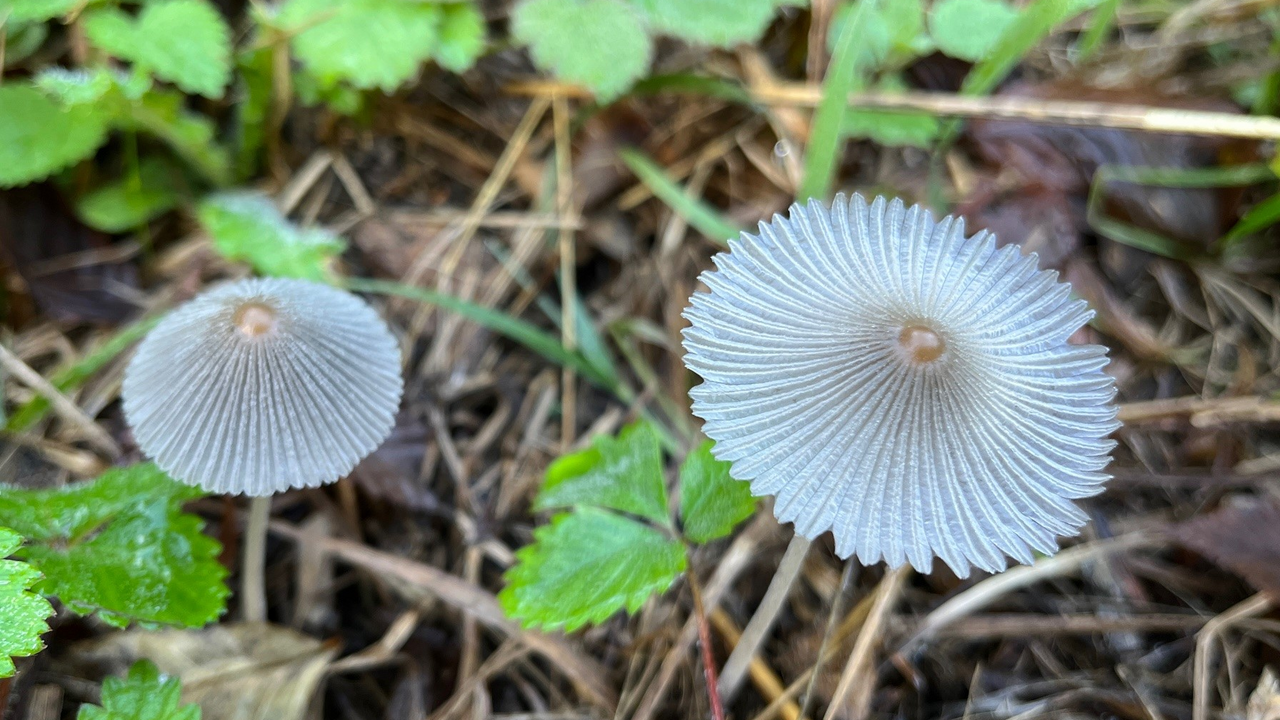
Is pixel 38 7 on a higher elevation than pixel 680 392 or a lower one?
higher

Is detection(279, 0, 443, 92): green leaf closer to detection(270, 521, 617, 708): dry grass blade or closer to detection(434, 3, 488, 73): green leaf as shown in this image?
detection(434, 3, 488, 73): green leaf

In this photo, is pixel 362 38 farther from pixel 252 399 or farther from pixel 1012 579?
pixel 1012 579

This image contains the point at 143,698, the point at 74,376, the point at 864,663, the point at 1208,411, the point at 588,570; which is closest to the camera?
the point at 143,698

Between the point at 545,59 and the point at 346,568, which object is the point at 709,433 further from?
the point at 545,59

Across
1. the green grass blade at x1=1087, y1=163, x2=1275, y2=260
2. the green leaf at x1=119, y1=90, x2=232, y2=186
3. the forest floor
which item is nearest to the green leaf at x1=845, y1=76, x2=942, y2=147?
the forest floor

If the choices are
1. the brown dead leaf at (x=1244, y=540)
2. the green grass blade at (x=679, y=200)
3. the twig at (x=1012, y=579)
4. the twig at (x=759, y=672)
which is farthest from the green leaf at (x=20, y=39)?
the brown dead leaf at (x=1244, y=540)

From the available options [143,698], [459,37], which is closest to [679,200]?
[459,37]
